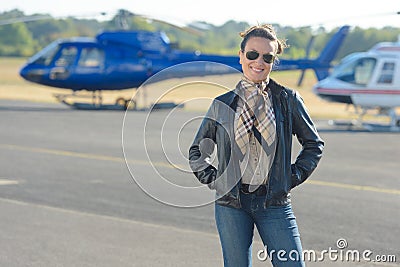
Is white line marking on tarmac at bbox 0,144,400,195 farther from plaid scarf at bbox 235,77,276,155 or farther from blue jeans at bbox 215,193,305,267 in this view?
plaid scarf at bbox 235,77,276,155

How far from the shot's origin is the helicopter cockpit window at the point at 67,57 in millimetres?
26656

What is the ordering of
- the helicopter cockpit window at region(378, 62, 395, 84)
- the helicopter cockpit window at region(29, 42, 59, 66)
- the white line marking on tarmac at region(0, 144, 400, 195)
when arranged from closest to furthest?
the white line marking on tarmac at region(0, 144, 400, 195), the helicopter cockpit window at region(378, 62, 395, 84), the helicopter cockpit window at region(29, 42, 59, 66)

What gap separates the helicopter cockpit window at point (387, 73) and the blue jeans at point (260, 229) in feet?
61.7

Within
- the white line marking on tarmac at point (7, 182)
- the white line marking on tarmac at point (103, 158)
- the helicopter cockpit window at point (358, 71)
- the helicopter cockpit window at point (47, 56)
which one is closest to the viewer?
the white line marking on tarmac at point (103, 158)

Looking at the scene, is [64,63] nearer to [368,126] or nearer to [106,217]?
[368,126]

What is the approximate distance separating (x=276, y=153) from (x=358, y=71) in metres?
19.1

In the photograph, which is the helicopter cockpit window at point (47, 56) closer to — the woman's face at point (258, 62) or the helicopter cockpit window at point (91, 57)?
the helicopter cockpit window at point (91, 57)

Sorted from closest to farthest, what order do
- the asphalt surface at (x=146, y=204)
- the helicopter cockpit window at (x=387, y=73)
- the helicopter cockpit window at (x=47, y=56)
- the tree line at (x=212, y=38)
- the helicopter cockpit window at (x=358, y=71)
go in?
the asphalt surface at (x=146, y=204) < the helicopter cockpit window at (x=387, y=73) < the helicopter cockpit window at (x=358, y=71) < the helicopter cockpit window at (x=47, y=56) < the tree line at (x=212, y=38)

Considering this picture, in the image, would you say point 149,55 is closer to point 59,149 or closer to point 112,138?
point 112,138

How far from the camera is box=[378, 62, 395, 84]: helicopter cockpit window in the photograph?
22203mm

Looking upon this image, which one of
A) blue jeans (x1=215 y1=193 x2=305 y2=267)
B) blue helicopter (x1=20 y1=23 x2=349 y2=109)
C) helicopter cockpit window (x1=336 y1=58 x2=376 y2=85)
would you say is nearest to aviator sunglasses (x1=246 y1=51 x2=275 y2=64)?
blue jeans (x1=215 y1=193 x2=305 y2=267)

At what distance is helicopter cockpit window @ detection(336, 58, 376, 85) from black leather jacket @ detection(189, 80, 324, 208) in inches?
734

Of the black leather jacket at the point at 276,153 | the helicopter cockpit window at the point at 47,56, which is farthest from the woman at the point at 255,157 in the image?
the helicopter cockpit window at the point at 47,56

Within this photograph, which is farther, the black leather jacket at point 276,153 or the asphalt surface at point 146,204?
the asphalt surface at point 146,204
